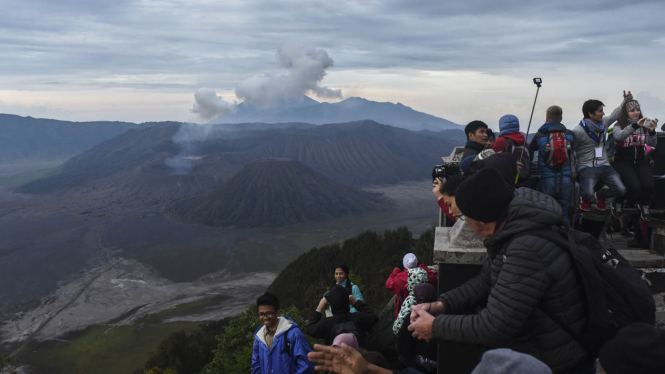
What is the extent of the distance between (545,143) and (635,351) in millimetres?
3477

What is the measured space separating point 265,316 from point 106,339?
130 feet

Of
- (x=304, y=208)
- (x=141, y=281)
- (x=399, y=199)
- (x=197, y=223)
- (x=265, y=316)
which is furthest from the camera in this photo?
(x=399, y=199)

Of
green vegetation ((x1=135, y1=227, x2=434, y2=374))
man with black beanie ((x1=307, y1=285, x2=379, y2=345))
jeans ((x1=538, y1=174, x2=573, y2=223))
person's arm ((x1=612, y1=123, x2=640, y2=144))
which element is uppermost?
person's arm ((x1=612, y1=123, x2=640, y2=144))

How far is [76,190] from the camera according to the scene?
124250 mm

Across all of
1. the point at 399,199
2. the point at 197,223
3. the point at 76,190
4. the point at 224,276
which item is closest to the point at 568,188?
the point at 224,276

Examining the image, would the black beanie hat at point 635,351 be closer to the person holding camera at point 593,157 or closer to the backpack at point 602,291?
the backpack at point 602,291

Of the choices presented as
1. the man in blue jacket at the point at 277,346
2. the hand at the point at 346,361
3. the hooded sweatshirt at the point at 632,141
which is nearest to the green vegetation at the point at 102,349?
the man in blue jacket at the point at 277,346

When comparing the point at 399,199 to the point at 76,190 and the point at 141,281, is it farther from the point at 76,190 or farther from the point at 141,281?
the point at 76,190

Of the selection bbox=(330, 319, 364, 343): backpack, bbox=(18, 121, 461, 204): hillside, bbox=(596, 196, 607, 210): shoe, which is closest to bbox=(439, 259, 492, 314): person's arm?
bbox=(330, 319, 364, 343): backpack

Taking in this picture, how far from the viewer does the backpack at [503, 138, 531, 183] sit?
4832 millimetres

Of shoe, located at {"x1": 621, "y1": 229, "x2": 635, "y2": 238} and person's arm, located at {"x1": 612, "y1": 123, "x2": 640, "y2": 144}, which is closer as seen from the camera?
person's arm, located at {"x1": 612, "y1": 123, "x2": 640, "y2": 144}

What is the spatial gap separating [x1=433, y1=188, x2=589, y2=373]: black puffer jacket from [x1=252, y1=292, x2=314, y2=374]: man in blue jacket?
184 cm

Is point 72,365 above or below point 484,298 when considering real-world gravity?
below

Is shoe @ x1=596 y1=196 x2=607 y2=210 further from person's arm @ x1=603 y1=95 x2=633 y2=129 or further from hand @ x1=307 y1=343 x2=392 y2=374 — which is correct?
hand @ x1=307 y1=343 x2=392 y2=374
